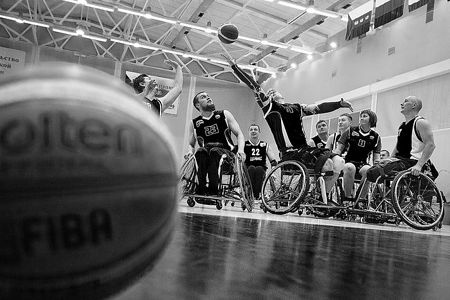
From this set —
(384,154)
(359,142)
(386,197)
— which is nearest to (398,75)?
(384,154)

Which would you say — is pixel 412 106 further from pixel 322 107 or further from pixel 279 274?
pixel 279 274

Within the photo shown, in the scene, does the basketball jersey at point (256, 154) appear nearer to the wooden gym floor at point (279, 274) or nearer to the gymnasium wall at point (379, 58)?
the gymnasium wall at point (379, 58)

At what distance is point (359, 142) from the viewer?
4965 millimetres

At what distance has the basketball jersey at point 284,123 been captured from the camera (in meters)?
4.36

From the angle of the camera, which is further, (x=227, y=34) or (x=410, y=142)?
(x=227, y=34)

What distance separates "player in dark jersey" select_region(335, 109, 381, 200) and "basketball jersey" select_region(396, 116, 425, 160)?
653mm

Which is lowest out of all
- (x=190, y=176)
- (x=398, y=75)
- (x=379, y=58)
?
(x=190, y=176)

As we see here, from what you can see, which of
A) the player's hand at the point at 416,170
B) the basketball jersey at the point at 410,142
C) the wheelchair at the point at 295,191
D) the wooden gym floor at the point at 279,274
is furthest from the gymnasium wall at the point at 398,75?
the wooden gym floor at the point at 279,274

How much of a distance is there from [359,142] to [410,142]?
86 centimetres

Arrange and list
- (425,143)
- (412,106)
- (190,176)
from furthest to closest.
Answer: (190,176), (412,106), (425,143)

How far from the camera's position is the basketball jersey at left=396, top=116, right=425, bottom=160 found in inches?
160

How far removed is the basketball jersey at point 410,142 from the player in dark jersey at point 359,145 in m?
0.65

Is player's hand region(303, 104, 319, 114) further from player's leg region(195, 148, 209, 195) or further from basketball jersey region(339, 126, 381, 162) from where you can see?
player's leg region(195, 148, 209, 195)

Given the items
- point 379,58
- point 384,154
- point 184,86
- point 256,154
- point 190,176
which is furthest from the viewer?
point 184,86
